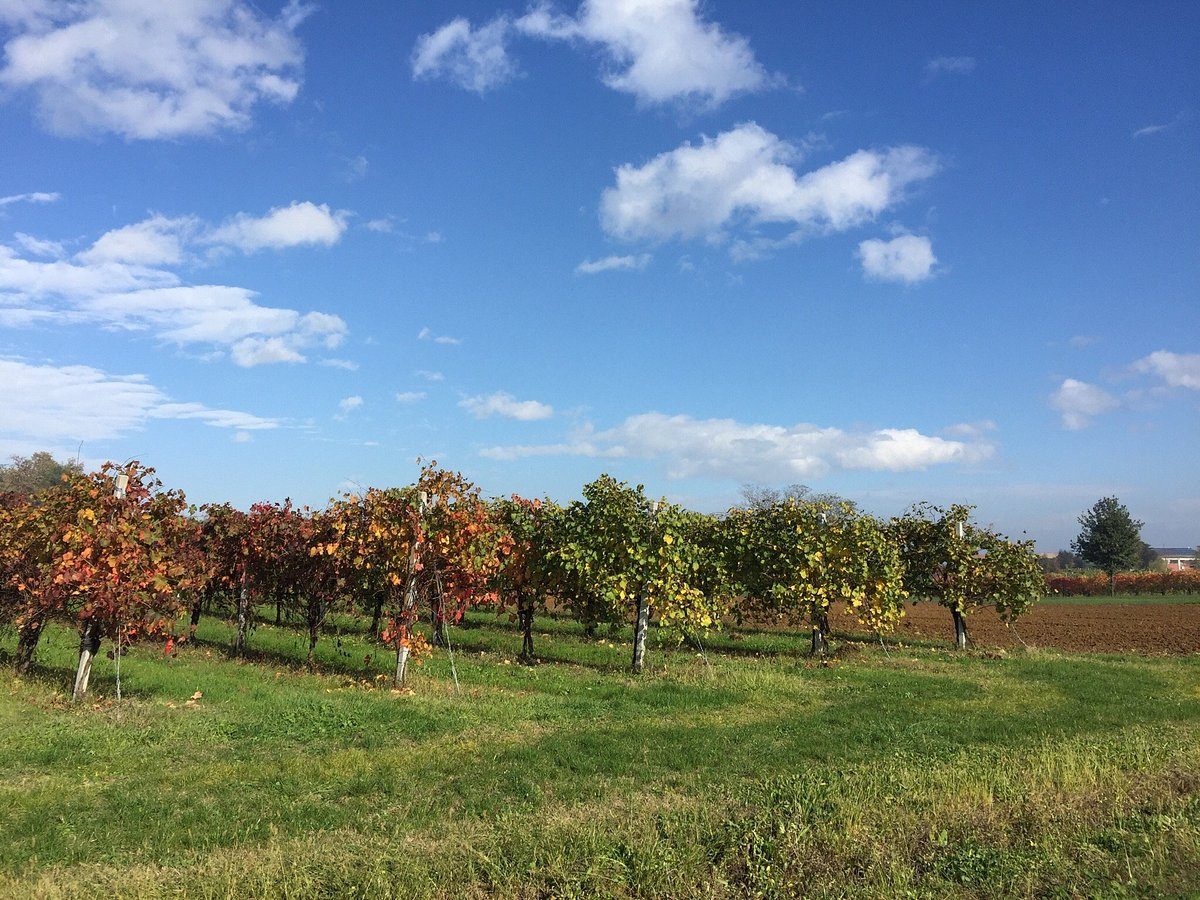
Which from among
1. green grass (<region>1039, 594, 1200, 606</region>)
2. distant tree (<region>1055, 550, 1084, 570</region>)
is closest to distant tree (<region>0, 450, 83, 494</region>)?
green grass (<region>1039, 594, 1200, 606</region>)

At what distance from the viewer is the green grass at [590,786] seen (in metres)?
4.59

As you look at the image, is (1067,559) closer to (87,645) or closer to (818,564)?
(818,564)

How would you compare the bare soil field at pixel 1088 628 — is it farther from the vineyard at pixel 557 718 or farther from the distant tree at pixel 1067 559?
the distant tree at pixel 1067 559

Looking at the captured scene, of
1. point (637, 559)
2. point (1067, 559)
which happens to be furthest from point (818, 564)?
point (1067, 559)

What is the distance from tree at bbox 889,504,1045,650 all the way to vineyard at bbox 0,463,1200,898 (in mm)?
93

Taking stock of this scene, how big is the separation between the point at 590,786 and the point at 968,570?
57.5 ft

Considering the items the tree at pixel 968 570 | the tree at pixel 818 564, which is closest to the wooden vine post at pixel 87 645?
the tree at pixel 818 564

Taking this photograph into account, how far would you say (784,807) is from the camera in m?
5.71

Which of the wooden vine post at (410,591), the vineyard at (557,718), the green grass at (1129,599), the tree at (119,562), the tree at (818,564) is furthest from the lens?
the green grass at (1129,599)

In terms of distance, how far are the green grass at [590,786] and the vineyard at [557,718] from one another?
0.12 ft

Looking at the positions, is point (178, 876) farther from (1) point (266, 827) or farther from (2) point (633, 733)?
(2) point (633, 733)

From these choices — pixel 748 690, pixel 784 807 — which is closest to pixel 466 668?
pixel 748 690

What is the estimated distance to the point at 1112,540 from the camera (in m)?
53.3

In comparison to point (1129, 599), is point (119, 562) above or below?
above
